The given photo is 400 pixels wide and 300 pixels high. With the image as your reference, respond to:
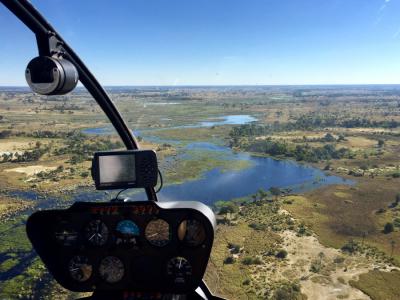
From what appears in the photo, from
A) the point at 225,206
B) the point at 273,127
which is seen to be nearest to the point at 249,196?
the point at 225,206

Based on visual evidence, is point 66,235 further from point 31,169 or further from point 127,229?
point 31,169

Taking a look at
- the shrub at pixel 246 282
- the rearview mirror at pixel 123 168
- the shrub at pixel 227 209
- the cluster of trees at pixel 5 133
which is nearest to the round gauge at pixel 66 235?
the rearview mirror at pixel 123 168

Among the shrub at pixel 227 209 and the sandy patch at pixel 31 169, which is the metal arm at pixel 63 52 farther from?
the sandy patch at pixel 31 169

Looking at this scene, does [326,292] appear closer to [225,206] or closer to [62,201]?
[225,206]

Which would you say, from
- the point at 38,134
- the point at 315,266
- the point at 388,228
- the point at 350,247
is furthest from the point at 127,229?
the point at 38,134

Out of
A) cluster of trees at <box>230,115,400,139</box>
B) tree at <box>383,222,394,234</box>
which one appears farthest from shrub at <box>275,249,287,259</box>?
cluster of trees at <box>230,115,400,139</box>

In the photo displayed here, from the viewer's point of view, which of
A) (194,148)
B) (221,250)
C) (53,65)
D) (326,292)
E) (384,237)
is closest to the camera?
(53,65)
